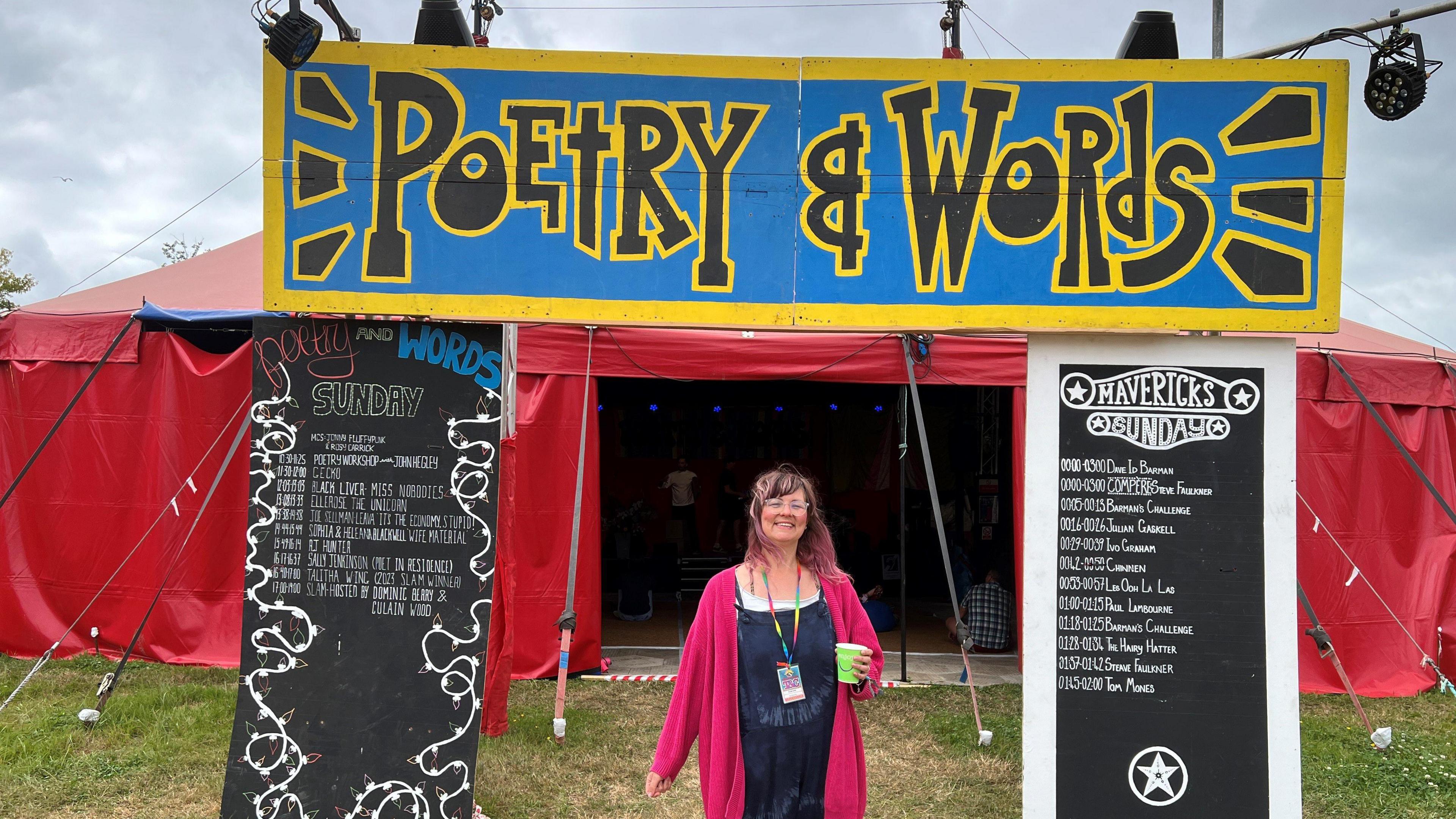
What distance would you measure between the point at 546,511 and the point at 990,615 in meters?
3.71

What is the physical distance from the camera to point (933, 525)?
430 inches

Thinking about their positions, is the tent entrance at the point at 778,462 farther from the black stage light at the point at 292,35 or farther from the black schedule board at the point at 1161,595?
the black stage light at the point at 292,35

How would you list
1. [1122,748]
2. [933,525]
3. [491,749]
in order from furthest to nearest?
[933,525] < [491,749] < [1122,748]

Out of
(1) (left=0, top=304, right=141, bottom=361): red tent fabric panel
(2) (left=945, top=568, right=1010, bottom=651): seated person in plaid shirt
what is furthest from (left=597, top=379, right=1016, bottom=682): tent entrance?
(1) (left=0, top=304, right=141, bottom=361): red tent fabric panel

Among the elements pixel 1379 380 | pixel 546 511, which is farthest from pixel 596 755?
pixel 1379 380

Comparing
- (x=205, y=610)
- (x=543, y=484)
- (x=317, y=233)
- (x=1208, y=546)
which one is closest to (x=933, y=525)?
(x=543, y=484)

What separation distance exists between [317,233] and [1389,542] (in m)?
7.21

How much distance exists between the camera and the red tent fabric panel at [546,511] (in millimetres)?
6656

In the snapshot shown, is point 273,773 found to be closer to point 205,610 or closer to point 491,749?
point 491,749

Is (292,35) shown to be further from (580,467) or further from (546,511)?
(546,511)

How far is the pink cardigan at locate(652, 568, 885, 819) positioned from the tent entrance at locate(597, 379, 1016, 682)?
7.06 meters

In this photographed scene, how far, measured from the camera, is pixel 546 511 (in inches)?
264

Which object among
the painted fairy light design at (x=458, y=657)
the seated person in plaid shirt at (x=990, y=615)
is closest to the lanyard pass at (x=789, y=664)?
the painted fairy light design at (x=458, y=657)

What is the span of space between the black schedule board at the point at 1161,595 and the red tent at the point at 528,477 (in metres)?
3.30
